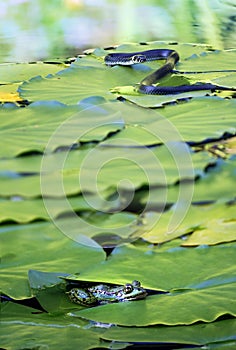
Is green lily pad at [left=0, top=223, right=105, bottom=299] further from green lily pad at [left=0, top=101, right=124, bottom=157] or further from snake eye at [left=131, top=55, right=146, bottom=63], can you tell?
snake eye at [left=131, top=55, right=146, bottom=63]

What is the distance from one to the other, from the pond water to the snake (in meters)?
0.26

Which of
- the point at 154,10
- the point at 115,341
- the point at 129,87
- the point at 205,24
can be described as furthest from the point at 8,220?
the point at 154,10

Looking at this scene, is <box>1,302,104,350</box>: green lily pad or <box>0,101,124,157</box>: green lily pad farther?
<box>0,101,124,157</box>: green lily pad

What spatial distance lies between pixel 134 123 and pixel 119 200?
0.28 m

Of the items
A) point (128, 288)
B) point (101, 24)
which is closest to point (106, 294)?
point (128, 288)

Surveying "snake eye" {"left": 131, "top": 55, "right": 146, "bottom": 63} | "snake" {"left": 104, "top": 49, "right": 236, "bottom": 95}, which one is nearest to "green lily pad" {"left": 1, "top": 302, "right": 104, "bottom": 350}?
"snake" {"left": 104, "top": 49, "right": 236, "bottom": 95}

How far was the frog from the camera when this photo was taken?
2.60ft

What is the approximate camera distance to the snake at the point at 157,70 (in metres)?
1.48

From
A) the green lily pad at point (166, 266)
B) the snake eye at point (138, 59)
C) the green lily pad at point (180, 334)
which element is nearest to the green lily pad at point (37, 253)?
the green lily pad at point (166, 266)

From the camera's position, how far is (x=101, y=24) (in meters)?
2.49

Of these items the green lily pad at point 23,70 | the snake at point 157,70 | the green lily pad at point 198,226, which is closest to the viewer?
the green lily pad at point 198,226

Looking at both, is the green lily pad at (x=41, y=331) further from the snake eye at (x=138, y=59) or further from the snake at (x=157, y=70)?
the snake eye at (x=138, y=59)

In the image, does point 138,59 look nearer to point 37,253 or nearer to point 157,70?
point 157,70

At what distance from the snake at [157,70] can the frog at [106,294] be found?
28.3 inches
